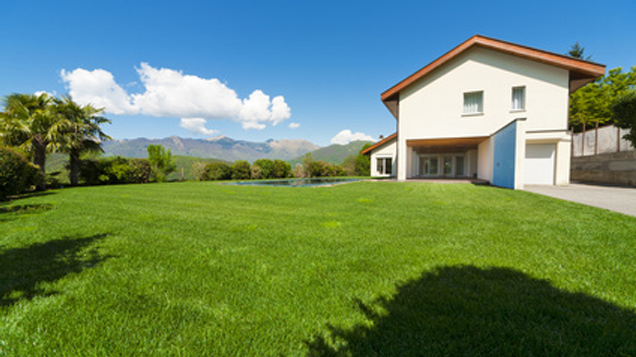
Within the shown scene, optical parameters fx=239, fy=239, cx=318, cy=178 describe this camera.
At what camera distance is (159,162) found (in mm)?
18922

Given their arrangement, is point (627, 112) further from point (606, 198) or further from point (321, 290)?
point (321, 290)

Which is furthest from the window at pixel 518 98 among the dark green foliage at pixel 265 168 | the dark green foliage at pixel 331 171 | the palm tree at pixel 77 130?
the palm tree at pixel 77 130

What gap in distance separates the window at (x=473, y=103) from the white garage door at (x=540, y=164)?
3311mm

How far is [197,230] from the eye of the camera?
4023 mm

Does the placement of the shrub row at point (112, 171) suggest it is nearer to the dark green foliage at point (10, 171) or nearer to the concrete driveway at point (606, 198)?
the dark green foliage at point (10, 171)

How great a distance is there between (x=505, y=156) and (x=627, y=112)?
5362mm

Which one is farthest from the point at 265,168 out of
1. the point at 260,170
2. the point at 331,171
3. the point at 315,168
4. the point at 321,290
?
the point at 321,290

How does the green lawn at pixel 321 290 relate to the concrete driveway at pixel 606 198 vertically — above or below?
below

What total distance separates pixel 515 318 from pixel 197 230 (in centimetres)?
415

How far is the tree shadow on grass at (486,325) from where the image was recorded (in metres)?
1.39

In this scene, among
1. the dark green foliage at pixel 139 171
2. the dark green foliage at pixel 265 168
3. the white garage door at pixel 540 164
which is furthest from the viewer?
the dark green foliage at pixel 265 168

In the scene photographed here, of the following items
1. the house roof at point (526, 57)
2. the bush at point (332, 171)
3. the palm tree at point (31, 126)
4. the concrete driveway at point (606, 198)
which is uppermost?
the house roof at point (526, 57)

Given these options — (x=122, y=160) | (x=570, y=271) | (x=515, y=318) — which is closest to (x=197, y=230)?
(x=515, y=318)

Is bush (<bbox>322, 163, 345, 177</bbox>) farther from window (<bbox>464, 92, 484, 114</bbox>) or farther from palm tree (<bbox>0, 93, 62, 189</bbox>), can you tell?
palm tree (<bbox>0, 93, 62, 189</bbox>)
